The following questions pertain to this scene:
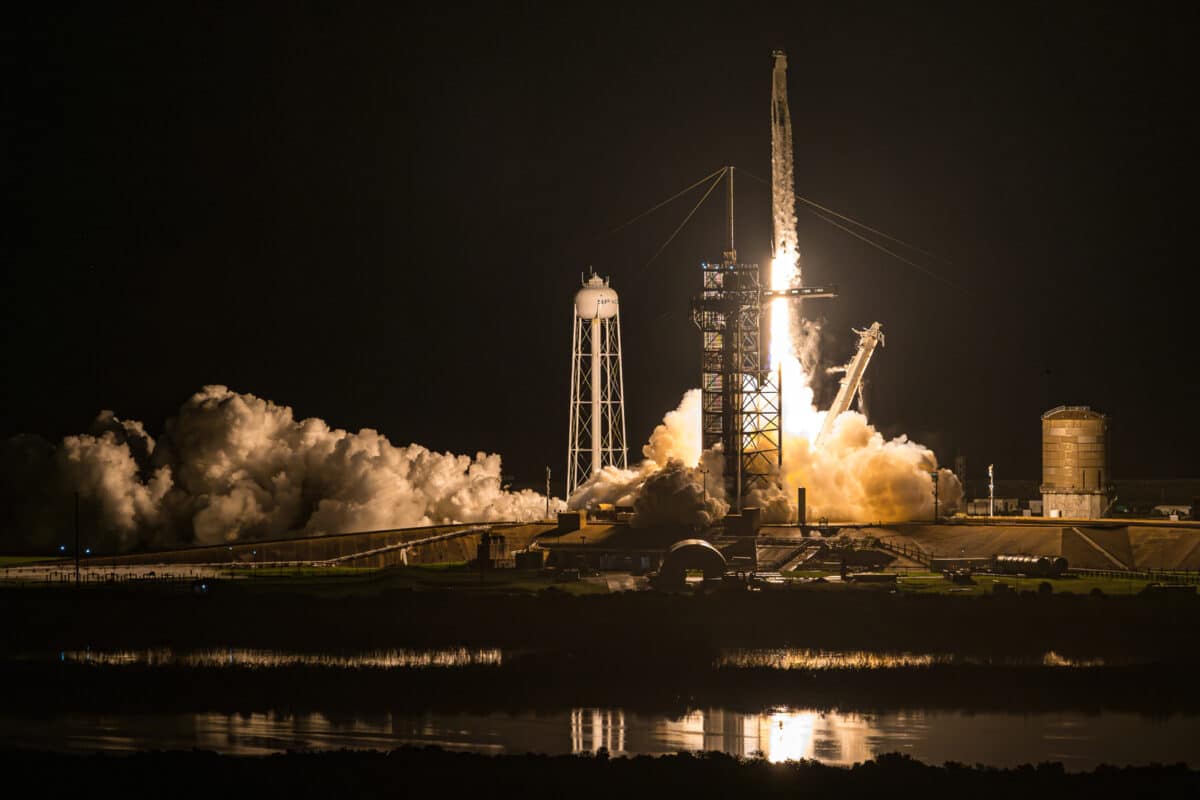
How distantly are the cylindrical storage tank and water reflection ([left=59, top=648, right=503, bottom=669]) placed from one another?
4458 centimetres

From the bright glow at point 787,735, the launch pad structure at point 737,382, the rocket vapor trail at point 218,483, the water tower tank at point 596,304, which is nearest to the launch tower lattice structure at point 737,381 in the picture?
the launch pad structure at point 737,382

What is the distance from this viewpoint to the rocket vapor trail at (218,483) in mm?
96312

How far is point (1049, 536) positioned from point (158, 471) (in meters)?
45.7

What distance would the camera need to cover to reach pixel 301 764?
52125 millimetres

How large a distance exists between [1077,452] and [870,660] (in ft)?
127

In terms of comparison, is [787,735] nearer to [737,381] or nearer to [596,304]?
[737,381]

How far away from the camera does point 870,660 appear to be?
220ft

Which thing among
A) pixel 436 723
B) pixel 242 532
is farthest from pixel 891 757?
pixel 242 532

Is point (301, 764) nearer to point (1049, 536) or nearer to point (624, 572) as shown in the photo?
point (624, 572)

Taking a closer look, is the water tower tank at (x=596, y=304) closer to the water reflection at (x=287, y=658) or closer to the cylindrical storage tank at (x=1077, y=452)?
the cylindrical storage tank at (x=1077, y=452)

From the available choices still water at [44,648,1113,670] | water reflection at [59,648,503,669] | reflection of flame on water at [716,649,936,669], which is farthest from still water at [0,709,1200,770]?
water reflection at [59,648,503,669]

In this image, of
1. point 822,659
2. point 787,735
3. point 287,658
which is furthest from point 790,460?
point 787,735

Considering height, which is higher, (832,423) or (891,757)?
(832,423)

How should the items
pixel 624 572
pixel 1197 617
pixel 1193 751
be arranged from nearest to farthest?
pixel 1193 751, pixel 1197 617, pixel 624 572
